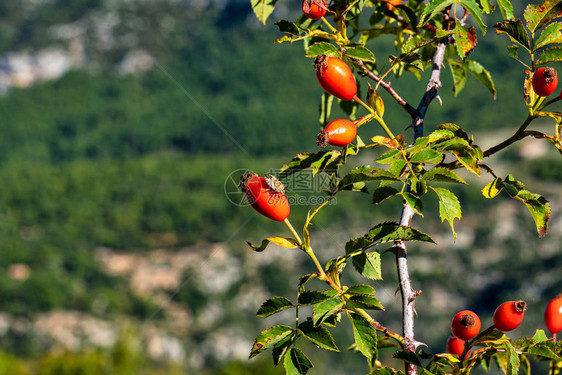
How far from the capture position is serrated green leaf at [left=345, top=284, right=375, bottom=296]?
5.05 feet

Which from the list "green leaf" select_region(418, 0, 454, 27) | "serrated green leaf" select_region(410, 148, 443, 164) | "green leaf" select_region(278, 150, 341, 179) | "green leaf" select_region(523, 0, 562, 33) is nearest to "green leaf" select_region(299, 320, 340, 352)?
"green leaf" select_region(278, 150, 341, 179)

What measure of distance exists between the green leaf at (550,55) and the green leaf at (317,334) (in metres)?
1.06

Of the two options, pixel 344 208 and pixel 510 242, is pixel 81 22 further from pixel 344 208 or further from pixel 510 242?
pixel 510 242

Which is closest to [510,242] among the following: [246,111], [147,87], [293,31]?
[246,111]

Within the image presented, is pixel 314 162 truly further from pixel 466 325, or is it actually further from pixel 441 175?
pixel 466 325

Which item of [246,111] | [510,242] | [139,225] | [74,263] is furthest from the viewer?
[246,111]

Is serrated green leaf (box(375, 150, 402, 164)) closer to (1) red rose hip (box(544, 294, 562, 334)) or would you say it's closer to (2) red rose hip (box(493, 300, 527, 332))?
(2) red rose hip (box(493, 300, 527, 332))

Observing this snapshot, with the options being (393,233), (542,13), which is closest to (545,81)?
(542,13)

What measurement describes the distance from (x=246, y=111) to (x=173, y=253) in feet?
76.5

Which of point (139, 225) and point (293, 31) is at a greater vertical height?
point (293, 31)

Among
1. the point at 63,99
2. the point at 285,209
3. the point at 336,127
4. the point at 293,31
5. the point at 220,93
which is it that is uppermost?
the point at 293,31

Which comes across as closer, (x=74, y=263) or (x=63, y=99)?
(x=74, y=263)

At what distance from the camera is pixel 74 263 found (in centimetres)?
6338

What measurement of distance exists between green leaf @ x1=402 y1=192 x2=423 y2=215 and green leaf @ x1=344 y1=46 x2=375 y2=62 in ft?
1.53
